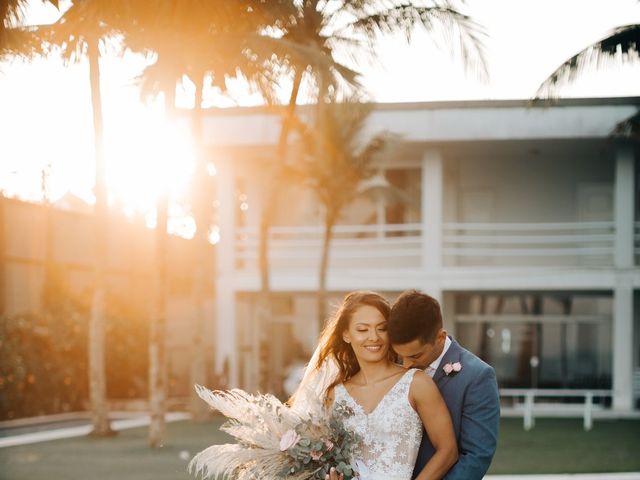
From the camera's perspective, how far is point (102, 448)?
55.6 ft

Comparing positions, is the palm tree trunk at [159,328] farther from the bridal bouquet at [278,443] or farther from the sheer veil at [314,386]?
the sheer veil at [314,386]

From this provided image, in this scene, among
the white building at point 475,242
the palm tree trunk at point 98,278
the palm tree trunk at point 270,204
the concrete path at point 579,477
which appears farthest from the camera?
the white building at point 475,242

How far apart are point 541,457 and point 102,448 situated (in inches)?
262

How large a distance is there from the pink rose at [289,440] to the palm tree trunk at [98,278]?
14.4 meters

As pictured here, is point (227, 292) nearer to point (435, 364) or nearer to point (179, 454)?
point (179, 454)

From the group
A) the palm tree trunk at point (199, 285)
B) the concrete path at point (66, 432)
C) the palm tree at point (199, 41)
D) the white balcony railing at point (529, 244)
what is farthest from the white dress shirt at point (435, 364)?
the white balcony railing at point (529, 244)

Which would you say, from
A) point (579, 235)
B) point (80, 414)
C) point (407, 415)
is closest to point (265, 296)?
point (80, 414)

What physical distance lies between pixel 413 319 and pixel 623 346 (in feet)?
69.0

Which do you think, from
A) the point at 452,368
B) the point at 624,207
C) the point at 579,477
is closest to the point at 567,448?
the point at 579,477

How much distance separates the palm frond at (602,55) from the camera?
53.6 ft

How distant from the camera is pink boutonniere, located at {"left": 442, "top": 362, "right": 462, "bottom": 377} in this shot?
480 cm

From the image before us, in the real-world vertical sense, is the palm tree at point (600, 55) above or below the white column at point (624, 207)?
above

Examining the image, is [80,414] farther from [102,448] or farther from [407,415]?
[407,415]

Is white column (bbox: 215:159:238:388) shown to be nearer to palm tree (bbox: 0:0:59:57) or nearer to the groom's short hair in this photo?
palm tree (bbox: 0:0:59:57)
